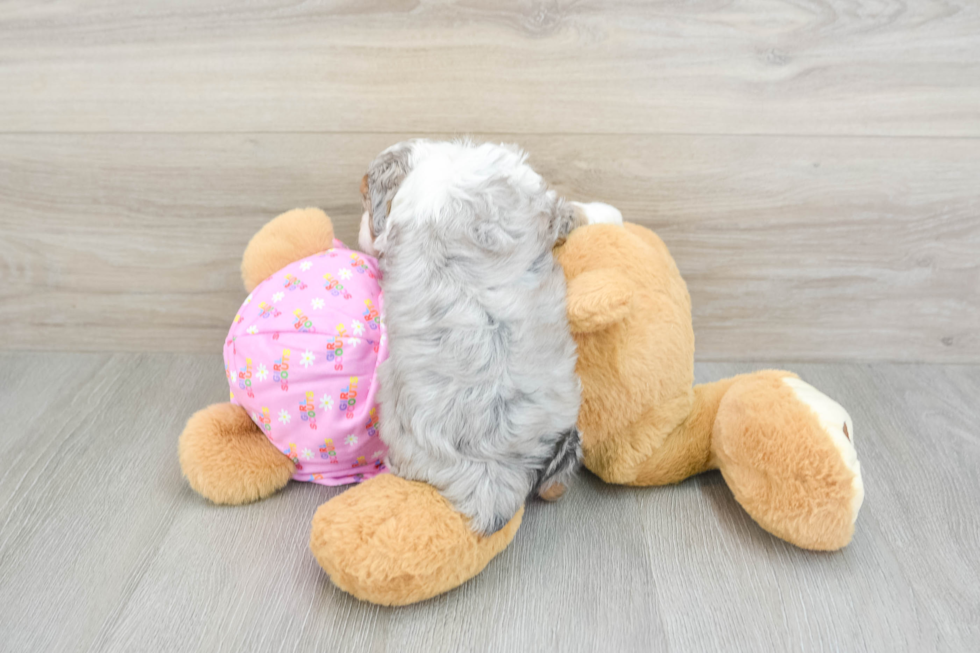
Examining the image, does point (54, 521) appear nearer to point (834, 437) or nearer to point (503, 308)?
point (503, 308)

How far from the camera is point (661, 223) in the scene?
3.17 ft

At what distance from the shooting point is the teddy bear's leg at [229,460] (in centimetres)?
78

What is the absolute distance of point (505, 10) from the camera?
2.81 ft

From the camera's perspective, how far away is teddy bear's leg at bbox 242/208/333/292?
0.87 meters

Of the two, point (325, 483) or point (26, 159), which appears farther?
point (26, 159)

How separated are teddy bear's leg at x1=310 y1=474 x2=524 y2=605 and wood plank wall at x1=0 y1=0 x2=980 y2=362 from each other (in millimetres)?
448

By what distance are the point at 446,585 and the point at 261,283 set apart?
0.42m

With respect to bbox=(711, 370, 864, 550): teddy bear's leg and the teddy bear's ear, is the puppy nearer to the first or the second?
the teddy bear's ear

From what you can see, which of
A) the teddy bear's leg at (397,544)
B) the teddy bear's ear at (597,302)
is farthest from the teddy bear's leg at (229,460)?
the teddy bear's ear at (597,302)

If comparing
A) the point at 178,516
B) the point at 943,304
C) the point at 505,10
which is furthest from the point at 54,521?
the point at 943,304

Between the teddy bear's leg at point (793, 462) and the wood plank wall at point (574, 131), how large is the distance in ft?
0.99

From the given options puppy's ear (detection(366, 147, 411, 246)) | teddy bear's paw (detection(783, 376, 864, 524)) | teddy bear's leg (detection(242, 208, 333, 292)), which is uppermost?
puppy's ear (detection(366, 147, 411, 246))

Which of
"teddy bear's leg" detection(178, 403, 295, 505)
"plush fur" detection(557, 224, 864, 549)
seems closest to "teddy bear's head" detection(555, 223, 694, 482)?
"plush fur" detection(557, 224, 864, 549)

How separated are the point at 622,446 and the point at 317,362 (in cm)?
34
